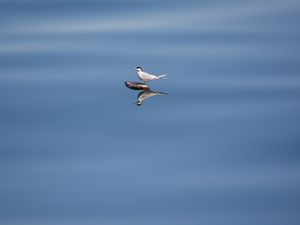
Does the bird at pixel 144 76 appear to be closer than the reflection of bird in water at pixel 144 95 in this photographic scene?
No

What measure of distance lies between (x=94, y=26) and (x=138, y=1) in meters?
0.91

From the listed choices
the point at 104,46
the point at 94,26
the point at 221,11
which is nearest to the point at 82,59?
the point at 104,46

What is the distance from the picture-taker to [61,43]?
23.8 feet

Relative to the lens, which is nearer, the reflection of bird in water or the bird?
the reflection of bird in water

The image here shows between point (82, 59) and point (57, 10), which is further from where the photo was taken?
point (57, 10)

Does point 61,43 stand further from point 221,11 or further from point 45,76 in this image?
point 221,11

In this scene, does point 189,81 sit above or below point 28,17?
below

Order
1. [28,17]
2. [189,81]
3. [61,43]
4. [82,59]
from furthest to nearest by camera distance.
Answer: [28,17] → [61,43] → [82,59] → [189,81]

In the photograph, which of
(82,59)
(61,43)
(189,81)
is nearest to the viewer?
(189,81)

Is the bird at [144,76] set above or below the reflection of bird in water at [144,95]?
above

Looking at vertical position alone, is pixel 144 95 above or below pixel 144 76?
below

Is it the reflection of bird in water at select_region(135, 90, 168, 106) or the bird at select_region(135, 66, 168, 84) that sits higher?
the bird at select_region(135, 66, 168, 84)

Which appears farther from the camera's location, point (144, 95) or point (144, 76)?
point (144, 76)

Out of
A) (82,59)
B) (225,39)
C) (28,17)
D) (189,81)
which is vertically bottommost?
(189,81)
